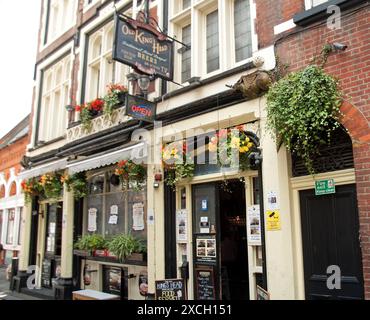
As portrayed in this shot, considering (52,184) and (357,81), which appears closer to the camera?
(357,81)

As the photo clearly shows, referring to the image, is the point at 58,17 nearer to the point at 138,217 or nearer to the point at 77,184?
the point at 77,184

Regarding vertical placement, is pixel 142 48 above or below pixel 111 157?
above

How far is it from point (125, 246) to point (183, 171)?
235 centimetres

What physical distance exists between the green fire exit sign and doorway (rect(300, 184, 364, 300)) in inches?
3.8

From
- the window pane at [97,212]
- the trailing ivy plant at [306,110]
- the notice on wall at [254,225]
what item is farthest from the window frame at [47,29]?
the trailing ivy plant at [306,110]

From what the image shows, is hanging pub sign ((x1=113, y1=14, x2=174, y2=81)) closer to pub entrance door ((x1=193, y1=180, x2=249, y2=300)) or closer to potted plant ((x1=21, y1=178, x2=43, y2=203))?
pub entrance door ((x1=193, y1=180, x2=249, y2=300))

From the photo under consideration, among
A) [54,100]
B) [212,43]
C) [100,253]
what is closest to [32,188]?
[54,100]

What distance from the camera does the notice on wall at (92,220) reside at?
10844 millimetres

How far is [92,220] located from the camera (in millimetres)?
10945

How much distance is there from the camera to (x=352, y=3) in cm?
573

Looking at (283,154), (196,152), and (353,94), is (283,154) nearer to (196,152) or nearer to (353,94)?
(353,94)
